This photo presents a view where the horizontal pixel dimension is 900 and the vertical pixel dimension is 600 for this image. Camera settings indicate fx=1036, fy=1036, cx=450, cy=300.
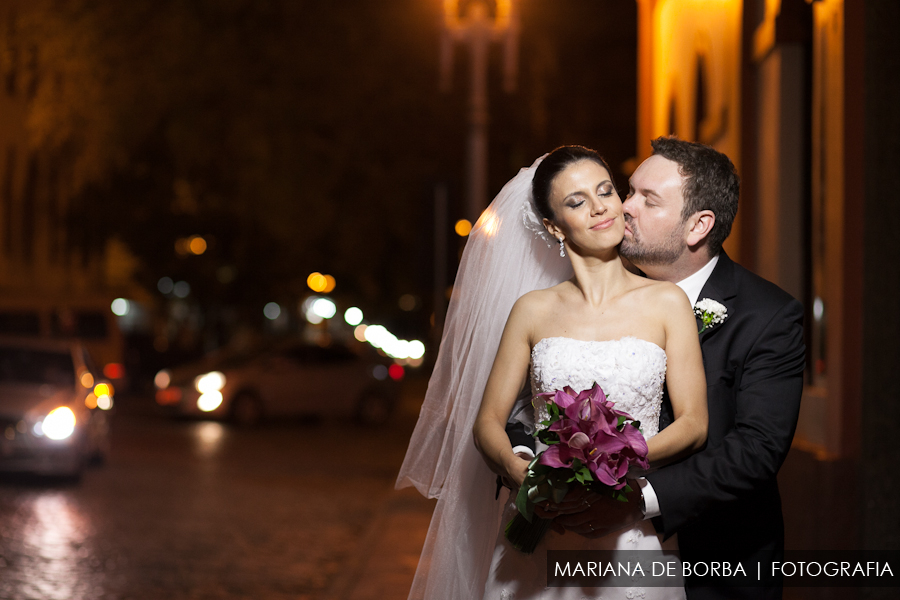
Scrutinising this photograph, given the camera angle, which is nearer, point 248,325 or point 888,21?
point 888,21

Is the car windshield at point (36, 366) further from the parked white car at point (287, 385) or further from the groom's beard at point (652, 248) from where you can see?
the groom's beard at point (652, 248)

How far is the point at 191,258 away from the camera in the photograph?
28.9 m

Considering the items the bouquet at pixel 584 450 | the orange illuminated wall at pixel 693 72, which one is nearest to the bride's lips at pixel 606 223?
the bouquet at pixel 584 450

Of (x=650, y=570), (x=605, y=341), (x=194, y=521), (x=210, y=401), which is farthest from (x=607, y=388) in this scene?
(x=210, y=401)

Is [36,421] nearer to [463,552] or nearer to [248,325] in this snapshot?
[463,552]

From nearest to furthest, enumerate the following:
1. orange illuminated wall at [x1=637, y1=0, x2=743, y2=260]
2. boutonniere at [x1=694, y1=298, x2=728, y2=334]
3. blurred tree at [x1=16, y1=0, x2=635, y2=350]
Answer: boutonniere at [x1=694, y1=298, x2=728, y2=334], orange illuminated wall at [x1=637, y1=0, x2=743, y2=260], blurred tree at [x1=16, y1=0, x2=635, y2=350]

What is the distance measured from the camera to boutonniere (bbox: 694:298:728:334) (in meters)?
3.39

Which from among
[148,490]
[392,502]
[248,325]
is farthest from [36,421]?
[248,325]

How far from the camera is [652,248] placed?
3.52 meters

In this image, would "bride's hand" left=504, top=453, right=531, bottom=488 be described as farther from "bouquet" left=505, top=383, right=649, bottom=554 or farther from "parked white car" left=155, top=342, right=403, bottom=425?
"parked white car" left=155, top=342, right=403, bottom=425

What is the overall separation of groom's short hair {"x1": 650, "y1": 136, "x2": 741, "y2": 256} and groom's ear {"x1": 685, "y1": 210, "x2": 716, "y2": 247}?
0.01 meters

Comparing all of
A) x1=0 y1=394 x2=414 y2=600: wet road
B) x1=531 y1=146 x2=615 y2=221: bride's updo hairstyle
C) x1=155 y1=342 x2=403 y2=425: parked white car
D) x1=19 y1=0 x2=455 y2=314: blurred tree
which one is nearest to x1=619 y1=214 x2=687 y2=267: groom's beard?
x1=531 y1=146 x2=615 y2=221: bride's updo hairstyle

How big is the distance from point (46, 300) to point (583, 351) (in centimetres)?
1944

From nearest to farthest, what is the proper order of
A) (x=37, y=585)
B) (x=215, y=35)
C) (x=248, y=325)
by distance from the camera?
(x=37, y=585) < (x=215, y=35) < (x=248, y=325)
